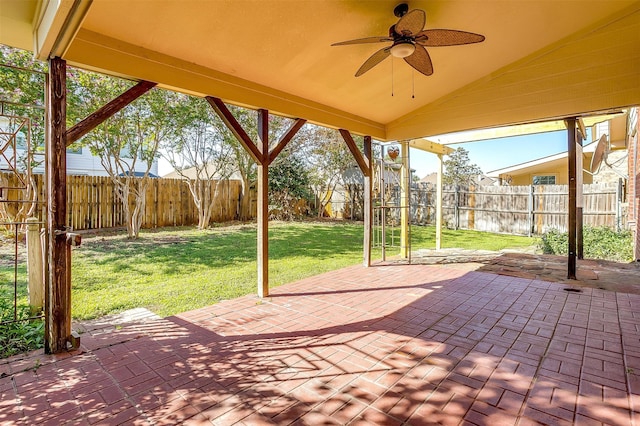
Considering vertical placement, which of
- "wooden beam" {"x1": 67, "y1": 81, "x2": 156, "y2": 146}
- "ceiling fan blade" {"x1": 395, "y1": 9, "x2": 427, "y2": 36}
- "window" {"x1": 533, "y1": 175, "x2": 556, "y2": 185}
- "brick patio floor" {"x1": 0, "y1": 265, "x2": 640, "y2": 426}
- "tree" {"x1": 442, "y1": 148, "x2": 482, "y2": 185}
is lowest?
"brick patio floor" {"x1": 0, "y1": 265, "x2": 640, "y2": 426}

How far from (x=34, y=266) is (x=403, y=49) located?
386cm

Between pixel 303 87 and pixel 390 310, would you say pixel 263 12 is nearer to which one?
pixel 303 87

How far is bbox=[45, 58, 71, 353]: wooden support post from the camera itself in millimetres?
2596

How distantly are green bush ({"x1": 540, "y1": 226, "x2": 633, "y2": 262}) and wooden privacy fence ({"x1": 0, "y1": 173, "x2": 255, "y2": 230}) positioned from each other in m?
8.47

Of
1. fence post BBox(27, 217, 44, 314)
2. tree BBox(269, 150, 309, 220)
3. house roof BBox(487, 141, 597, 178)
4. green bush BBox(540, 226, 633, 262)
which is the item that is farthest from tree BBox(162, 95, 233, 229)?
house roof BBox(487, 141, 597, 178)

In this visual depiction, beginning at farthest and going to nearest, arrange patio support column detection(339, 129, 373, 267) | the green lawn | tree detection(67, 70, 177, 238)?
1. tree detection(67, 70, 177, 238)
2. patio support column detection(339, 129, 373, 267)
3. the green lawn

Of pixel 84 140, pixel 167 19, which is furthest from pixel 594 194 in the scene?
pixel 84 140

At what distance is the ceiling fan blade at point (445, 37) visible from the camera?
2.80 meters

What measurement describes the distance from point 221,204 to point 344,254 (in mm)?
5804

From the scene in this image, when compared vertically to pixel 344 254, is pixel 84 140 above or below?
above

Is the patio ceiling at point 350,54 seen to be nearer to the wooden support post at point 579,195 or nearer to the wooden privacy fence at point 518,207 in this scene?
the wooden support post at point 579,195

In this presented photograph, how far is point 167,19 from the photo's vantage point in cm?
267

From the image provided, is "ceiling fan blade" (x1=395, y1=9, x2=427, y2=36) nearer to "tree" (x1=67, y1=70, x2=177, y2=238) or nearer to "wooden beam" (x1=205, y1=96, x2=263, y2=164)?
"wooden beam" (x1=205, y1=96, x2=263, y2=164)

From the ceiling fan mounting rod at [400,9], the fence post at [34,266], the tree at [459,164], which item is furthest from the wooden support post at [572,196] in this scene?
the tree at [459,164]
